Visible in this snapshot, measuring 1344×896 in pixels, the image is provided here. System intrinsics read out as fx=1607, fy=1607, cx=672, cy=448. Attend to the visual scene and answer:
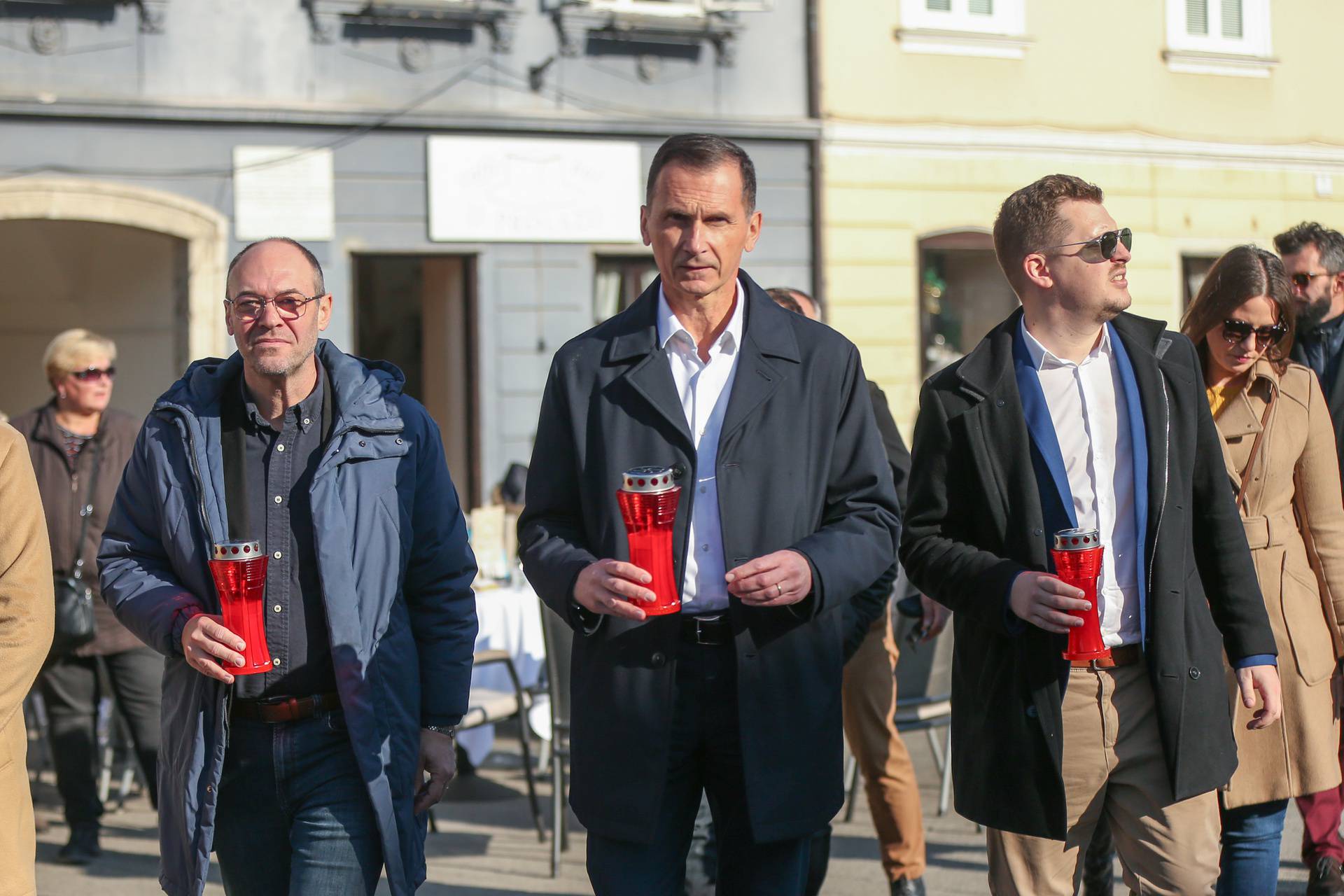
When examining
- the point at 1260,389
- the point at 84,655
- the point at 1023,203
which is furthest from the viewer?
the point at 84,655

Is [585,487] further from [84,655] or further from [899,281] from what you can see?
[899,281]

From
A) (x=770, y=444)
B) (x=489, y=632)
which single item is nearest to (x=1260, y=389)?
(x=770, y=444)

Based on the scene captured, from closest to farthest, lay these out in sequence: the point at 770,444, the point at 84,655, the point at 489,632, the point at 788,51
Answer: the point at 770,444 < the point at 84,655 < the point at 489,632 < the point at 788,51

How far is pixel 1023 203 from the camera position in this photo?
371cm

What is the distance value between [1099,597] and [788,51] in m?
11.1

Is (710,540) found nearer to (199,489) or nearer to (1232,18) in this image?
(199,489)

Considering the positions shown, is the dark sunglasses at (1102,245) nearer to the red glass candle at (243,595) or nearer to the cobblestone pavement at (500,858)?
the red glass candle at (243,595)

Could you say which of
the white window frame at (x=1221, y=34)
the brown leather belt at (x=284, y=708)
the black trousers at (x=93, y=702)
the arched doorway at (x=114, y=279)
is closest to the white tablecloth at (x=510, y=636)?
the black trousers at (x=93, y=702)

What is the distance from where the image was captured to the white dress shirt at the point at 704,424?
3213 millimetres

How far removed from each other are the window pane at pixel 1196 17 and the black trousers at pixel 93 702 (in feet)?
38.9

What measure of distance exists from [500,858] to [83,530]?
89.8 inches

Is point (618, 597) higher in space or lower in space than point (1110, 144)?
lower

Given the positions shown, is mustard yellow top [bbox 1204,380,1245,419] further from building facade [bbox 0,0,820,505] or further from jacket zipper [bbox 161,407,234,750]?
building facade [bbox 0,0,820,505]

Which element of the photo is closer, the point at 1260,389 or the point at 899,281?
the point at 1260,389
